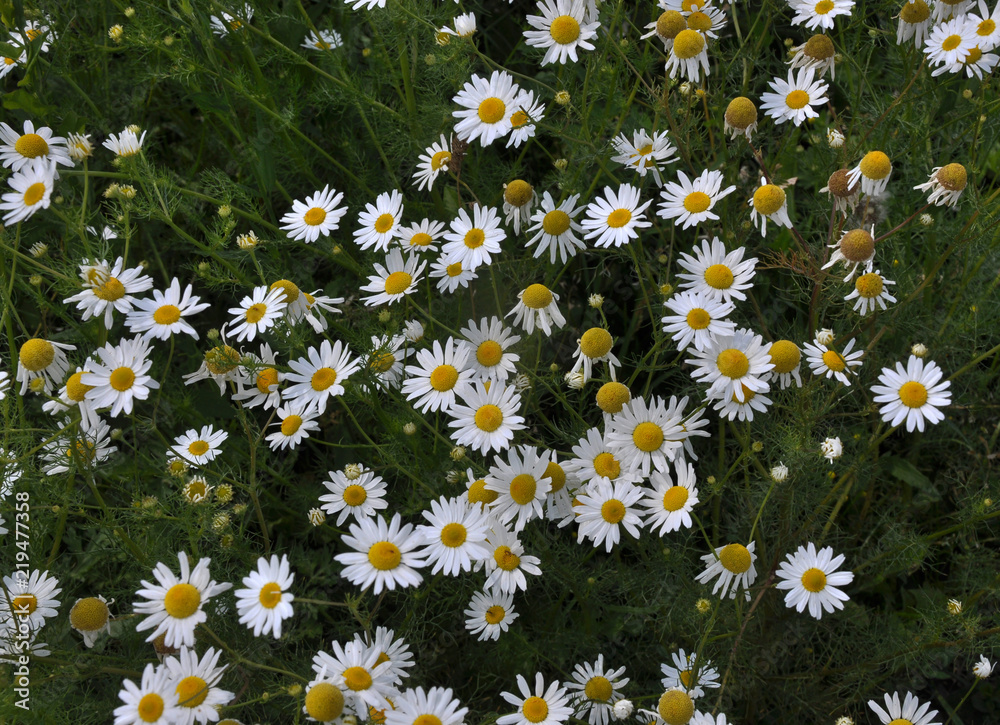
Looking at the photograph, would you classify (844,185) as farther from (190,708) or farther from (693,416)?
(190,708)

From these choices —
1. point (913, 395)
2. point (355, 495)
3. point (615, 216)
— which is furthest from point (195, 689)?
point (913, 395)

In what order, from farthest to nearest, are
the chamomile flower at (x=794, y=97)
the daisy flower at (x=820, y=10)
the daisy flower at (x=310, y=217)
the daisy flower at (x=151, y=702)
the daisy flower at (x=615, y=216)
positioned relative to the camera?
1. the daisy flower at (x=310, y=217)
2. the chamomile flower at (x=794, y=97)
3. the daisy flower at (x=820, y=10)
4. the daisy flower at (x=615, y=216)
5. the daisy flower at (x=151, y=702)

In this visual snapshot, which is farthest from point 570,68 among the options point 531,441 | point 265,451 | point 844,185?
point 265,451

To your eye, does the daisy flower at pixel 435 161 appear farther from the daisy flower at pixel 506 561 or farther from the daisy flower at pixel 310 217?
the daisy flower at pixel 506 561

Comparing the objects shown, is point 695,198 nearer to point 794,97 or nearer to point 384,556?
point 794,97

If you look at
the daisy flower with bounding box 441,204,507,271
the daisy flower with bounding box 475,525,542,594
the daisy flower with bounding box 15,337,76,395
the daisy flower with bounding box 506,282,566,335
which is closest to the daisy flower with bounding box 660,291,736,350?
the daisy flower with bounding box 506,282,566,335

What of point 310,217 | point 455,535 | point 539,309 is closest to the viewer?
point 455,535

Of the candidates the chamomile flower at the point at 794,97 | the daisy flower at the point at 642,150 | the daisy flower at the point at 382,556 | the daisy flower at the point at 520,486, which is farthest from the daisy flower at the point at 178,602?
the chamomile flower at the point at 794,97
